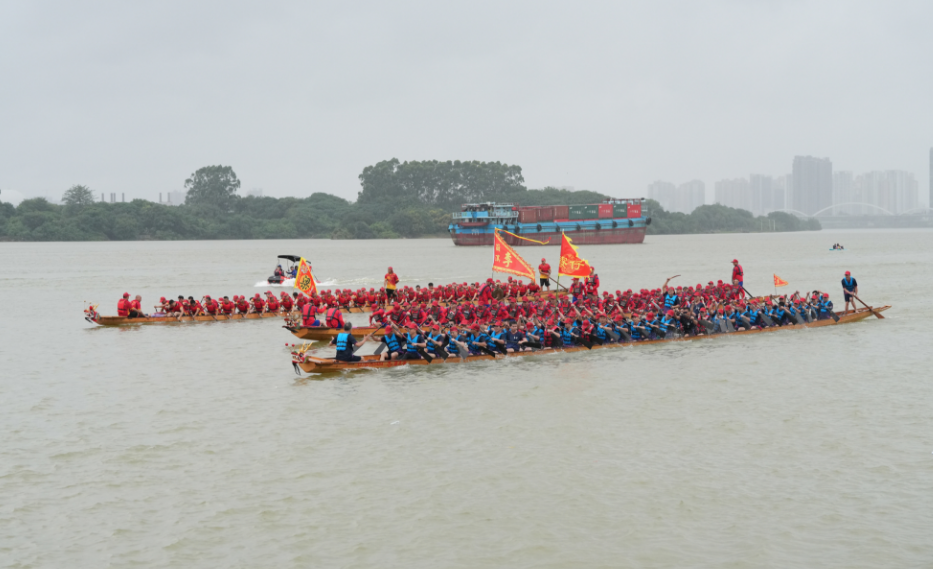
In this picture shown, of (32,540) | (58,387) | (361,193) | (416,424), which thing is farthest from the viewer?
(361,193)

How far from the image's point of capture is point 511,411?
17781 mm

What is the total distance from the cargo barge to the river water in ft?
267

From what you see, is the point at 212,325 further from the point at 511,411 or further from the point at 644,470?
the point at 644,470

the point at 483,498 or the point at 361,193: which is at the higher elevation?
the point at 361,193

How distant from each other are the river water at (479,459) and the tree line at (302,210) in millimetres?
129880

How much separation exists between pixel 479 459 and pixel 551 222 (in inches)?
3778

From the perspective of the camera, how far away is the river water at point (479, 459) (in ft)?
36.4

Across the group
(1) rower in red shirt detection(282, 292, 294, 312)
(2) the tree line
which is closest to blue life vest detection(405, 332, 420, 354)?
(1) rower in red shirt detection(282, 292, 294, 312)

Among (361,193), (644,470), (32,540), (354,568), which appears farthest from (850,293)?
(361,193)

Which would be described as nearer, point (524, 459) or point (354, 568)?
point (354, 568)

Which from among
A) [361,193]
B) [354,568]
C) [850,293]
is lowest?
[354,568]

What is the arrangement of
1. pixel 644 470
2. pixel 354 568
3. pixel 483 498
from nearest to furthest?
pixel 354 568, pixel 483 498, pixel 644 470

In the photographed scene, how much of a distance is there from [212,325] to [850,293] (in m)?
23.4

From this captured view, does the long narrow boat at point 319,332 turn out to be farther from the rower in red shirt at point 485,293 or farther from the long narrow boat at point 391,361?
the rower in red shirt at point 485,293
